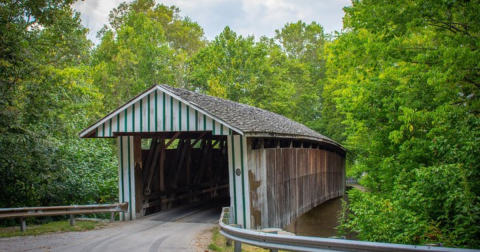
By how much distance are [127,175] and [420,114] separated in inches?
318

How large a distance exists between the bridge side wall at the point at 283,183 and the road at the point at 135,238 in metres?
1.43

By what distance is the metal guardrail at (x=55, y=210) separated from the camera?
30.2 feet

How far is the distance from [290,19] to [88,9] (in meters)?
22.9

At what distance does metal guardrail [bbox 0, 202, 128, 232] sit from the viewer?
920 centimetres

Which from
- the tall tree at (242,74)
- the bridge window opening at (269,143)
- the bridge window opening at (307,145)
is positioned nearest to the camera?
the bridge window opening at (269,143)

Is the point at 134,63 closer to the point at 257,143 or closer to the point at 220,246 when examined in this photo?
the point at 257,143

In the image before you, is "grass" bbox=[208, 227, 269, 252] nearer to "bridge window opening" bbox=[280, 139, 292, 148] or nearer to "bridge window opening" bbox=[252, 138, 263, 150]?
"bridge window opening" bbox=[252, 138, 263, 150]

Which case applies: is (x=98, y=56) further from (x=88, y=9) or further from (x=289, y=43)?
(x=289, y=43)

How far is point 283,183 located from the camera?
11758 mm

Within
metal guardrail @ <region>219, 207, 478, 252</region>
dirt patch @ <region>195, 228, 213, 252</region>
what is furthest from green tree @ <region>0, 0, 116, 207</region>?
metal guardrail @ <region>219, 207, 478, 252</region>

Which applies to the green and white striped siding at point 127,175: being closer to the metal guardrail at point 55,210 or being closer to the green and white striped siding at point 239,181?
the metal guardrail at point 55,210

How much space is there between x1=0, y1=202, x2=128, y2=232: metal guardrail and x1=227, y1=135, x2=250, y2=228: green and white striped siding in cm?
347

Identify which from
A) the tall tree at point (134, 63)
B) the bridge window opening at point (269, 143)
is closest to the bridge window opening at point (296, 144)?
the bridge window opening at point (269, 143)

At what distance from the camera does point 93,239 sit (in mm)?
8547
